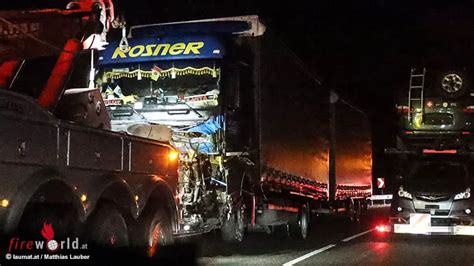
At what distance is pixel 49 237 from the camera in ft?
17.8

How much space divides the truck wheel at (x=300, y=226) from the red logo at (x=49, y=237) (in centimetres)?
1074

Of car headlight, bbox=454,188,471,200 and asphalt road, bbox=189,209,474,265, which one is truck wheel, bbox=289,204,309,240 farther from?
car headlight, bbox=454,188,471,200

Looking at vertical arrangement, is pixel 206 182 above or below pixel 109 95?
below

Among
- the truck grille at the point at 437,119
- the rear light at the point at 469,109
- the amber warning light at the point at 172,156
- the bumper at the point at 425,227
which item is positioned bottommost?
the bumper at the point at 425,227

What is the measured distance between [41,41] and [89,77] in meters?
1.87

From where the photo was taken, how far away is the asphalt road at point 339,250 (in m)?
10.6

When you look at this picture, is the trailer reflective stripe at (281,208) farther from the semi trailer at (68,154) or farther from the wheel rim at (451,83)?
the semi trailer at (68,154)

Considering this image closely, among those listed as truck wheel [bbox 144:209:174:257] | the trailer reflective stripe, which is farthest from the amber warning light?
the trailer reflective stripe

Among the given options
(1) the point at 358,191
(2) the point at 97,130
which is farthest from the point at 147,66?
(1) the point at 358,191

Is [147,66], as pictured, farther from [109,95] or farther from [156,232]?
[156,232]

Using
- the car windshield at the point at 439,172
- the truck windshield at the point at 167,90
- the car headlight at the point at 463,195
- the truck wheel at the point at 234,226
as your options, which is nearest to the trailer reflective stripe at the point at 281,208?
the truck wheel at the point at 234,226

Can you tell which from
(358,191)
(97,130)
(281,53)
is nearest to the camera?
(97,130)

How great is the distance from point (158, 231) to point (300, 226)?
328 inches

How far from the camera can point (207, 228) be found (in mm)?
10609
